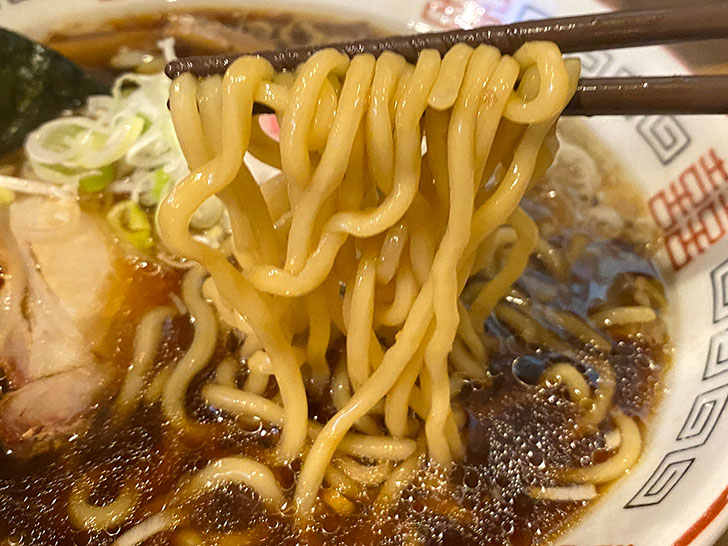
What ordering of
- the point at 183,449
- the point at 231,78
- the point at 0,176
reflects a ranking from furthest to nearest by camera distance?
the point at 0,176, the point at 183,449, the point at 231,78

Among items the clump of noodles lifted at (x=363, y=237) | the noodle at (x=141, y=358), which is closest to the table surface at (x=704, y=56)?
the clump of noodles lifted at (x=363, y=237)

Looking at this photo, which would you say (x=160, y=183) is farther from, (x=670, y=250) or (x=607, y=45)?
(x=670, y=250)

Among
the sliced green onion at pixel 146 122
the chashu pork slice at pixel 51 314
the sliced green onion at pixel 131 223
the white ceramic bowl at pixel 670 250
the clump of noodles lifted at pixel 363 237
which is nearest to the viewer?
the clump of noodles lifted at pixel 363 237

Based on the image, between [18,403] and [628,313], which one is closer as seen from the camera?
[18,403]

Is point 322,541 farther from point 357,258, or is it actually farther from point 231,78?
point 231,78

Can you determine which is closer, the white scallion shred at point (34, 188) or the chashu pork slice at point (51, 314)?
the chashu pork slice at point (51, 314)

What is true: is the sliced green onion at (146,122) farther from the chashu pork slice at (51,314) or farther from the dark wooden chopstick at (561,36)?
the dark wooden chopstick at (561,36)

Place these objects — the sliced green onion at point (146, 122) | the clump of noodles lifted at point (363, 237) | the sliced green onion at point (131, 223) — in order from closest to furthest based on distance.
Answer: the clump of noodles lifted at point (363, 237), the sliced green onion at point (131, 223), the sliced green onion at point (146, 122)

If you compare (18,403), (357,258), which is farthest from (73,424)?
(357,258)
